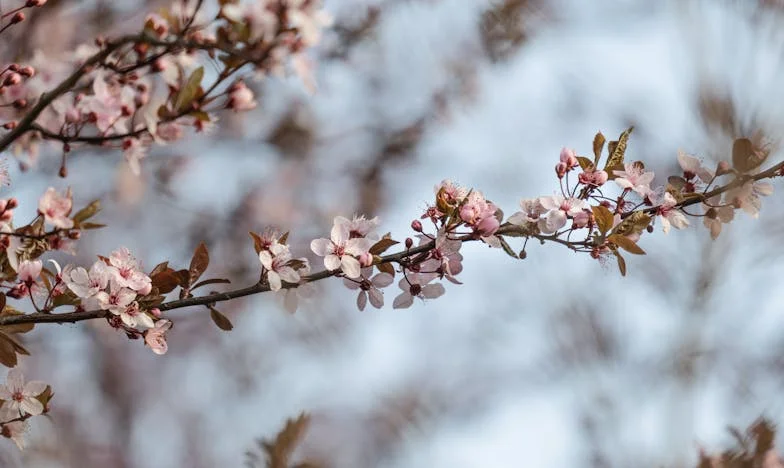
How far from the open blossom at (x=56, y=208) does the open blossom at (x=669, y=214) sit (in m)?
0.88

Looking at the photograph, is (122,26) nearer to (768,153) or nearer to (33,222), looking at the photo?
(33,222)

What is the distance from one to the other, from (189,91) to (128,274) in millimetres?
285

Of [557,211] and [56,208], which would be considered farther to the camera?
[557,211]

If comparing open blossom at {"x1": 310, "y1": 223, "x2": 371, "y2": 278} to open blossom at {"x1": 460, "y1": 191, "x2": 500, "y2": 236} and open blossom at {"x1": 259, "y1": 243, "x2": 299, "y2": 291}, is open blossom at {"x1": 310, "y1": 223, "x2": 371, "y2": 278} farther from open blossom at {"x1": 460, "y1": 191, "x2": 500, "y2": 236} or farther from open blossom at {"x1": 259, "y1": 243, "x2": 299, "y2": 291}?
open blossom at {"x1": 460, "y1": 191, "x2": 500, "y2": 236}

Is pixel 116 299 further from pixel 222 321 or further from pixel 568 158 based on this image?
A: pixel 568 158

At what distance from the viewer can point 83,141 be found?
4.10 feet

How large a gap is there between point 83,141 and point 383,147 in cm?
288

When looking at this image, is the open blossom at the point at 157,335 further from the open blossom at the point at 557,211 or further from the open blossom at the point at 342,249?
the open blossom at the point at 557,211

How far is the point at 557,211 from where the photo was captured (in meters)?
1.27

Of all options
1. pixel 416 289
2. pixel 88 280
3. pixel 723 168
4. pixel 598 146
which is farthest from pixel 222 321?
pixel 723 168

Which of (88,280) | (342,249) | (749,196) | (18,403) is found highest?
(749,196)

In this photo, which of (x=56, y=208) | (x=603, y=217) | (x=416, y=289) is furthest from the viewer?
(x=416, y=289)

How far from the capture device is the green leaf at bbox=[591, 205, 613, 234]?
1256mm

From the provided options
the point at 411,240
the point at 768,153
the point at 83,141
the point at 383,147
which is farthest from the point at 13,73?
the point at 383,147
